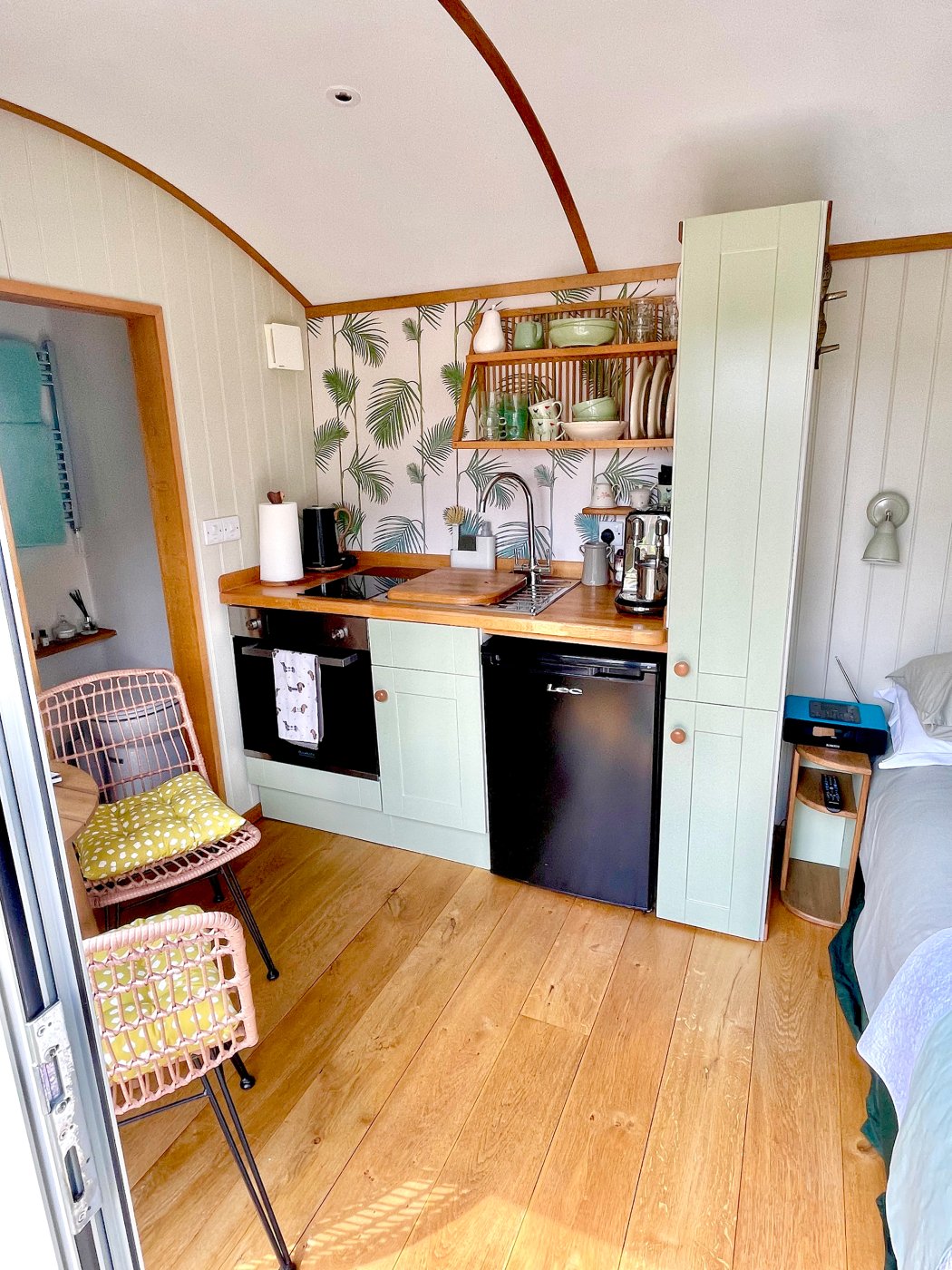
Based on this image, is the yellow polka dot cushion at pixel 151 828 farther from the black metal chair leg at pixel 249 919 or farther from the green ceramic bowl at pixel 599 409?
the green ceramic bowl at pixel 599 409

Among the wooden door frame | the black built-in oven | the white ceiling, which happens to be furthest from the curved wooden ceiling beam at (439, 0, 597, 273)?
the black built-in oven

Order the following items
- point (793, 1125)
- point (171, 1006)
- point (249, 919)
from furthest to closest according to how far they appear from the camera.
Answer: point (249, 919) < point (793, 1125) < point (171, 1006)

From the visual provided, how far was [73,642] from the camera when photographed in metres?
3.50

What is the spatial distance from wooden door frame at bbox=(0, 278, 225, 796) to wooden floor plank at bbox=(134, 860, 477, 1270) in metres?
0.96

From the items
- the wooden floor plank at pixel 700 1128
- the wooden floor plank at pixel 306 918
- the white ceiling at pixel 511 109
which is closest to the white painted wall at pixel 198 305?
the white ceiling at pixel 511 109

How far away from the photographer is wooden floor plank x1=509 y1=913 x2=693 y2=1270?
150 centimetres

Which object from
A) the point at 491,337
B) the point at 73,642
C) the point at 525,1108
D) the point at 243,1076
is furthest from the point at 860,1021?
the point at 73,642

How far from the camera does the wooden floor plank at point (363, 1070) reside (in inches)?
64.0

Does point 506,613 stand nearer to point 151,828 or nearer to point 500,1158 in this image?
point 151,828

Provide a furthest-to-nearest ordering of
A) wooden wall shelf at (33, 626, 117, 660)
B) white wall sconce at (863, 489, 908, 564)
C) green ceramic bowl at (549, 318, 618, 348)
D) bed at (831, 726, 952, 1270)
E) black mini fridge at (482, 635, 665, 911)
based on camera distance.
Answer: wooden wall shelf at (33, 626, 117, 660) < green ceramic bowl at (549, 318, 618, 348) < white wall sconce at (863, 489, 908, 564) < black mini fridge at (482, 635, 665, 911) < bed at (831, 726, 952, 1270)

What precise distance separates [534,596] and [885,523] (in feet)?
3.73

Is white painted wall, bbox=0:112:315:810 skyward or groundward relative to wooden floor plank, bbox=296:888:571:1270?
skyward

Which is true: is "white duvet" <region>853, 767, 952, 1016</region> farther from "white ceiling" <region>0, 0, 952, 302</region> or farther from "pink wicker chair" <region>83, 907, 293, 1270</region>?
"white ceiling" <region>0, 0, 952, 302</region>

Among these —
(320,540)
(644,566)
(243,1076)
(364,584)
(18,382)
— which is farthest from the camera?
(18,382)
